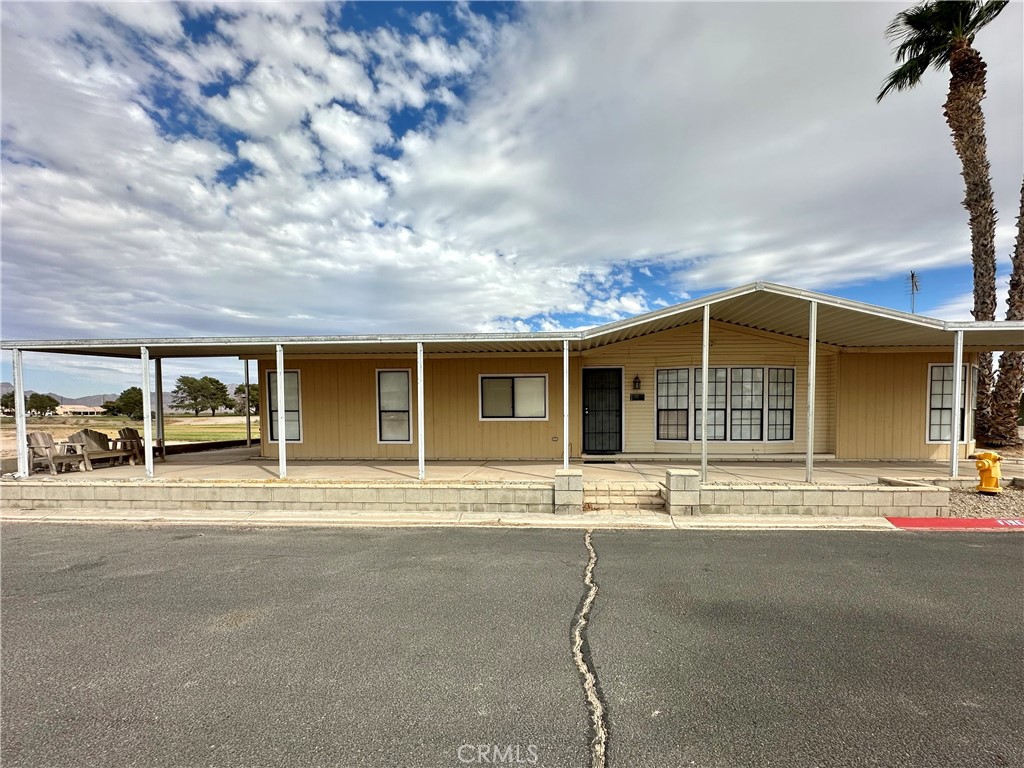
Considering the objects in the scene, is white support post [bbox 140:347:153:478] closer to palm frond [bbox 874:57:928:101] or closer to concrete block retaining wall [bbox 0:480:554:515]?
concrete block retaining wall [bbox 0:480:554:515]

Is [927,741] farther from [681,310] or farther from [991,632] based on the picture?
[681,310]

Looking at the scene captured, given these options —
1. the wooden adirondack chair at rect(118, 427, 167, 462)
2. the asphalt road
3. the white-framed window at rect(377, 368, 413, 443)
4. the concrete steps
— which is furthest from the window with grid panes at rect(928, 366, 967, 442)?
the wooden adirondack chair at rect(118, 427, 167, 462)

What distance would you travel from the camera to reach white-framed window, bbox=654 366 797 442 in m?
10.2

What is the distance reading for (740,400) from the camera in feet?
33.7

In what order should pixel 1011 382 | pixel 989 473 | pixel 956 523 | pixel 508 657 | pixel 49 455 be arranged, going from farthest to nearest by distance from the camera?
pixel 1011 382
pixel 49 455
pixel 989 473
pixel 956 523
pixel 508 657

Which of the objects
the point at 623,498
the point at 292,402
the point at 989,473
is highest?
the point at 292,402

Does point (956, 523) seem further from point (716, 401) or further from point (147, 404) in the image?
point (147, 404)

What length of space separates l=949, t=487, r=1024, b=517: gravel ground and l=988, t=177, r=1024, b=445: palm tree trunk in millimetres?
6442

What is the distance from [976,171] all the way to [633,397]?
397 inches

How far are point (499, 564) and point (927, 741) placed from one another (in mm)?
3386

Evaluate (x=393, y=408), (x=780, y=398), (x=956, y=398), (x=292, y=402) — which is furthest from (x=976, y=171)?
(x=292, y=402)

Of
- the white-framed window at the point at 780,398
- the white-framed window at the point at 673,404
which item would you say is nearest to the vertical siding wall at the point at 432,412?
the white-framed window at the point at 673,404

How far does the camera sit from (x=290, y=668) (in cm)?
303

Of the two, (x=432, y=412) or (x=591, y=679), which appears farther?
(x=432, y=412)
